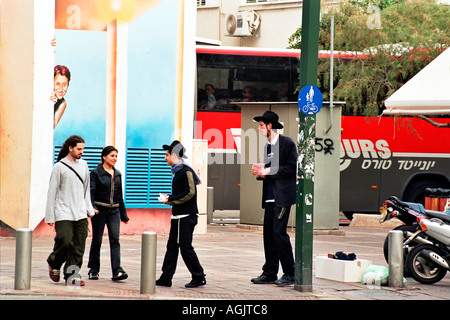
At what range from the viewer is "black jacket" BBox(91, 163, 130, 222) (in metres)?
11.3

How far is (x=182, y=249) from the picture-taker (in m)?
10.7

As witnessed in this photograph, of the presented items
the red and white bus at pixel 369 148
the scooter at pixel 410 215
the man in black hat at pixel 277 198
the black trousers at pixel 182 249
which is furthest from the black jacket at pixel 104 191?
the red and white bus at pixel 369 148

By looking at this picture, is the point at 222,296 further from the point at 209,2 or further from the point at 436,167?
the point at 209,2

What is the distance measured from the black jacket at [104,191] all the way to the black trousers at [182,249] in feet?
2.89

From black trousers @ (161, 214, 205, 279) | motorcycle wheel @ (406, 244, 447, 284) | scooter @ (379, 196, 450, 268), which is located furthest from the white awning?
black trousers @ (161, 214, 205, 279)

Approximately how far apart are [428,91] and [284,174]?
403cm

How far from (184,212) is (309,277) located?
165 cm

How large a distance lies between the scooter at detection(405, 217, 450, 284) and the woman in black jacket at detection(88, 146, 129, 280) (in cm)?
369

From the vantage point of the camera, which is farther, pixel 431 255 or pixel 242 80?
pixel 242 80

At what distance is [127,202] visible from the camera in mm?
17172

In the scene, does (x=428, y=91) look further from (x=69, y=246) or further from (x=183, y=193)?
(x=69, y=246)

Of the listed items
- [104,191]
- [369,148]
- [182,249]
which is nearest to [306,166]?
[182,249]

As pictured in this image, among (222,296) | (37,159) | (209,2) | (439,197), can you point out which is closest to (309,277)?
(222,296)

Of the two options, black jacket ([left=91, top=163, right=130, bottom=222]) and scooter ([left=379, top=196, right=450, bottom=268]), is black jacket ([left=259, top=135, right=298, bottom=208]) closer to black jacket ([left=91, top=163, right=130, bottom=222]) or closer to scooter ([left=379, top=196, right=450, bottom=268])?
scooter ([left=379, top=196, right=450, bottom=268])
